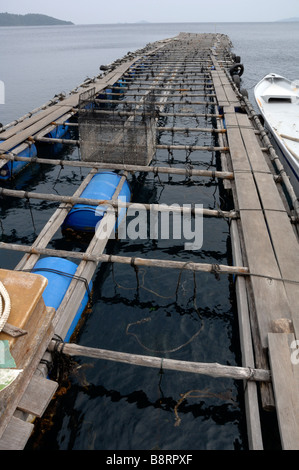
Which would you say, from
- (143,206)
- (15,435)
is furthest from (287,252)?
(15,435)

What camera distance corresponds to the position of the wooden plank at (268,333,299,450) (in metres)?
4.34

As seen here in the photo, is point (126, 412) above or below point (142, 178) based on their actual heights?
below

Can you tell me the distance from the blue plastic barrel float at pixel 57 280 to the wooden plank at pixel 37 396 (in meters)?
1.58

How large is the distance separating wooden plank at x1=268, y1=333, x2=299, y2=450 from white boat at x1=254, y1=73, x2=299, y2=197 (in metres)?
9.28

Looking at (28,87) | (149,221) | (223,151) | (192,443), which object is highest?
(28,87)

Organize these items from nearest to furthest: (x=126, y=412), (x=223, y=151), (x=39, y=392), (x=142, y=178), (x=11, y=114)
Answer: (x=39, y=392)
(x=126, y=412)
(x=223, y=151)
(x=142, y=178)
(x=11, y=114)

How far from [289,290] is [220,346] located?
7.09ft

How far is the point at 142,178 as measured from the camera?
51.1 feet

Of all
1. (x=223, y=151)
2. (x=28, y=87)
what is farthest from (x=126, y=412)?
(x=28, y=87)

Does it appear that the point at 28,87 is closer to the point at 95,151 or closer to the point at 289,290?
the point at 95,151

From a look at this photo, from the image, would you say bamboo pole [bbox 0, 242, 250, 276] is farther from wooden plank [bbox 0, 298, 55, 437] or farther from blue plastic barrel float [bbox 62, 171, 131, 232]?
wooden plank [bbox 0, 298, 55, 437]

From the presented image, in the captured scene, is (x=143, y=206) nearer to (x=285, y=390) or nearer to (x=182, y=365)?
(x=182, y=365)

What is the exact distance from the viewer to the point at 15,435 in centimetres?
399

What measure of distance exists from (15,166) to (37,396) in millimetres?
12651
